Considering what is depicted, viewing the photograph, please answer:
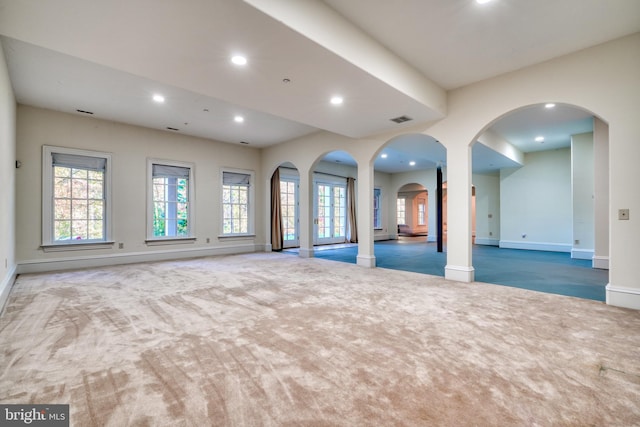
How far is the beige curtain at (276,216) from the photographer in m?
8.86

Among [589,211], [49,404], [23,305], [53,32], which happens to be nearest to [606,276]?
[589,211]

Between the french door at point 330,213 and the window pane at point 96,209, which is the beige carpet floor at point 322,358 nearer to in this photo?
the window pane at point 96,209

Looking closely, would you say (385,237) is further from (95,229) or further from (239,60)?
(239,60)

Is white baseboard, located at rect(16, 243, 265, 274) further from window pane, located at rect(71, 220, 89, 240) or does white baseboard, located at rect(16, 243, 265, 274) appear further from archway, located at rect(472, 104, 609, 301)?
archway, located at rect(472, 104, 609, 301)

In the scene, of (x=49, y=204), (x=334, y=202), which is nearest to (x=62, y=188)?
(x=49, y=204)

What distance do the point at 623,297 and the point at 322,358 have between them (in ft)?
12.0

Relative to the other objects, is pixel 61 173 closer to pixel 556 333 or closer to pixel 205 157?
pixel 205 157

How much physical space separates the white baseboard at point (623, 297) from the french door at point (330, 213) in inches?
314

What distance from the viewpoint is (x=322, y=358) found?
2.12 meters

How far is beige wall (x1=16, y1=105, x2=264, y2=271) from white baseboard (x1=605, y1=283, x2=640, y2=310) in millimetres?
7490

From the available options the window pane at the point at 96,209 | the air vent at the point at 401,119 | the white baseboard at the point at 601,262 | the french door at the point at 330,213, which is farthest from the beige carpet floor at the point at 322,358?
the french door at the point at 330,213

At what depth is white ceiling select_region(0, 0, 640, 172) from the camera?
244 cm

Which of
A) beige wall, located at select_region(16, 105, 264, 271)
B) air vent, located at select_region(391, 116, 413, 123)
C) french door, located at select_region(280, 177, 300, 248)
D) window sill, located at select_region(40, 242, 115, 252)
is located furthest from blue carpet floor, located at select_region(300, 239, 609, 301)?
window sill, located at select_region(40, 242, 115, 252)

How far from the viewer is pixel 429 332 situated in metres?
2.59
